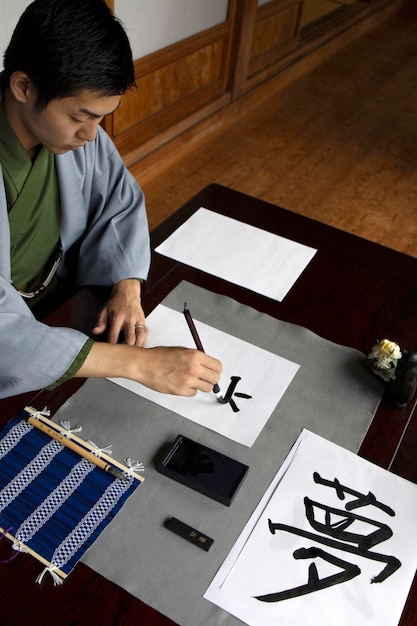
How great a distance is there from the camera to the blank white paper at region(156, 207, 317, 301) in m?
1.32

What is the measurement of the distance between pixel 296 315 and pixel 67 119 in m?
0.58

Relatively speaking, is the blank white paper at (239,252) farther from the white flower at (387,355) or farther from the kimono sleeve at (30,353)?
the kimono sleeve at (30,353)

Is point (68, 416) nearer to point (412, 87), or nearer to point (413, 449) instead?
point (413, 449)

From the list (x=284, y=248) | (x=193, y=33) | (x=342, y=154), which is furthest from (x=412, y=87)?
(x=284, y=248)

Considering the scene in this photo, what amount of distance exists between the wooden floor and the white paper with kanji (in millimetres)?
2145

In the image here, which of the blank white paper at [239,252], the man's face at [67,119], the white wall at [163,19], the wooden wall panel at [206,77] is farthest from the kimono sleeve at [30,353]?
the white wall at [163,19]

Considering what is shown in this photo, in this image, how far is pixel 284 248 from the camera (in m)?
1.42

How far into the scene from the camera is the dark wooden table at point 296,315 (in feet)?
2.46

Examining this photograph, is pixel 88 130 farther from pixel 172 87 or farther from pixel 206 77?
pixel 206 77

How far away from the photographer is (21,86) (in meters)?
1.00

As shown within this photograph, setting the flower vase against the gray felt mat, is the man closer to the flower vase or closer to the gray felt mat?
the gray felt mat

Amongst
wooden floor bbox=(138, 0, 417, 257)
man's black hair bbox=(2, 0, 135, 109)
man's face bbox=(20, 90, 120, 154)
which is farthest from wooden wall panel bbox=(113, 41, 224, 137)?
man's black hair bbox=(2, 0, 135, 109)

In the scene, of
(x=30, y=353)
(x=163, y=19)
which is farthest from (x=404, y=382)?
(x=163, y=19)

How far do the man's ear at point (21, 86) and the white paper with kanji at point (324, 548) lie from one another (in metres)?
0.74
